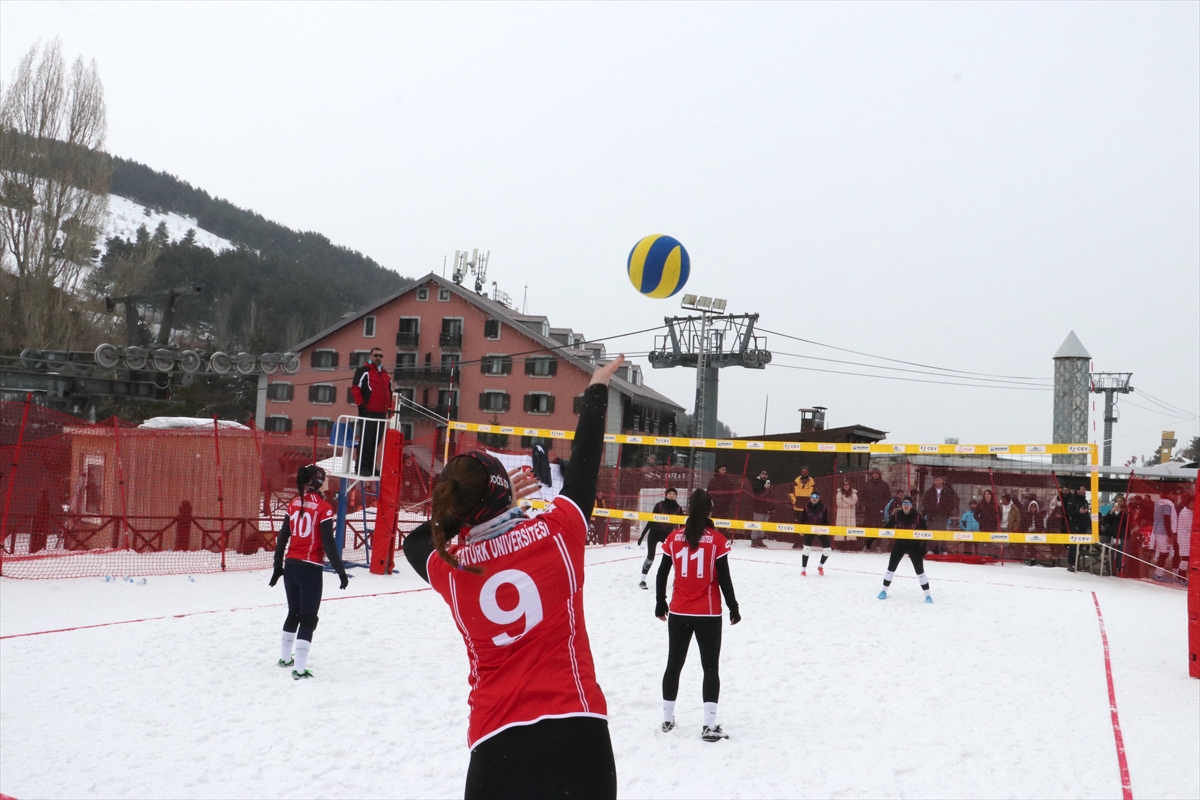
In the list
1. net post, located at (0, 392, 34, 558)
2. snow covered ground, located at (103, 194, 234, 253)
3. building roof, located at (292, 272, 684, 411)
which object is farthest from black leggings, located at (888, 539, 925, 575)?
snow covered ground, located at (103, 194, 234, 253)

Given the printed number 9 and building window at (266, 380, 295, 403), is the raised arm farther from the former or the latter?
building window at (266, 380, 295, 403)

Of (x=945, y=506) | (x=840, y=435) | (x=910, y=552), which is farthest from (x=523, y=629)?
(x=840, y=435)

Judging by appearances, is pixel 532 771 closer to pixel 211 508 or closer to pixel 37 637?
pixel 37 637

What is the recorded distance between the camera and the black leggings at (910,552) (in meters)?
12.2

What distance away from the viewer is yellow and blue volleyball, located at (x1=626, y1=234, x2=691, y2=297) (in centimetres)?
727

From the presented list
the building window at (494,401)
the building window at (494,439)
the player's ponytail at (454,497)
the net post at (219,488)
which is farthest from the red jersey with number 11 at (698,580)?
the building window at (494,401)

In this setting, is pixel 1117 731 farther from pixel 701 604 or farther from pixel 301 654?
pixel 301 654

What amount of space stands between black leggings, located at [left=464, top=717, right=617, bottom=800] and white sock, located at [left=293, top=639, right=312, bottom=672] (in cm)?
553

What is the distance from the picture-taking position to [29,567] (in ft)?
41.7

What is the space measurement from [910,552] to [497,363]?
38482mm

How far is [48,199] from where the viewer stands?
1211 inches

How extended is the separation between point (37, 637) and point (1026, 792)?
28.9 ft

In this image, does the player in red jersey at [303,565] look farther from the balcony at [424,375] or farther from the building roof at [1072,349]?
the balcony at [424,375]

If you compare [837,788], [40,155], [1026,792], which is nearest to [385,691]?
[837,788]
